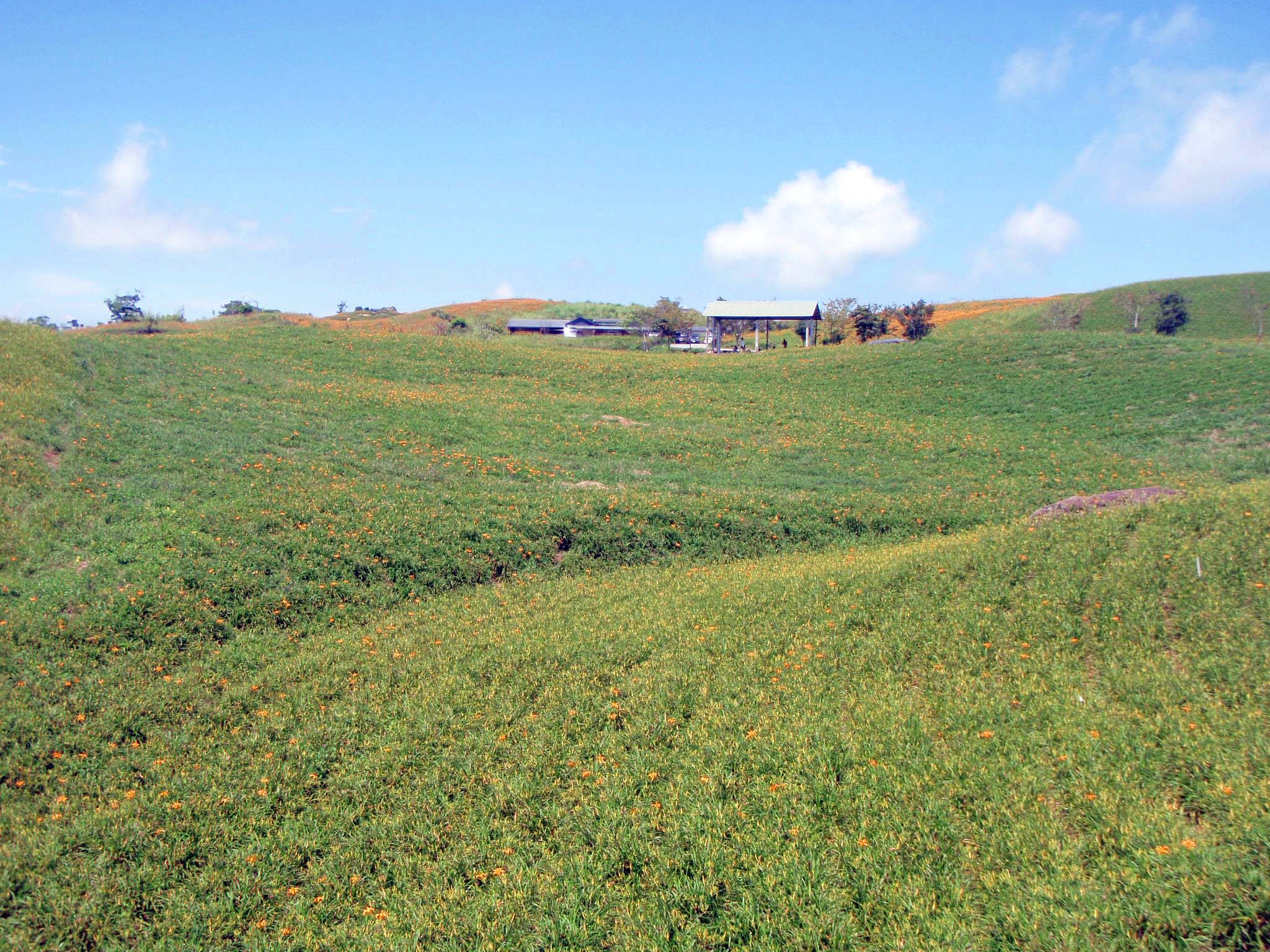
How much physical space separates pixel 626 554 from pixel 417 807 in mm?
8218

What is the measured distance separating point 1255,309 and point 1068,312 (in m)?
13.2

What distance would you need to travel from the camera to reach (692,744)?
6.94m

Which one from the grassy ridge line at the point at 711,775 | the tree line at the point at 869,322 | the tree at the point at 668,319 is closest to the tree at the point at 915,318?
the tree line at the point at 869,322

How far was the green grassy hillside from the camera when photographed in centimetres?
5753

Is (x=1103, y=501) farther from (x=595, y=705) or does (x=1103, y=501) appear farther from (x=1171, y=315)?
(x=1171, y=315)

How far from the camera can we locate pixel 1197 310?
60.8 metres

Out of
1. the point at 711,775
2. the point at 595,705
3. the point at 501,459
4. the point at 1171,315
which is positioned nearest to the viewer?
the point at 711,775

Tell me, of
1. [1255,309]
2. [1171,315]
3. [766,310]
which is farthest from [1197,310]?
[766,310]

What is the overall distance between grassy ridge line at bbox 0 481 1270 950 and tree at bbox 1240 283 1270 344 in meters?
61.7

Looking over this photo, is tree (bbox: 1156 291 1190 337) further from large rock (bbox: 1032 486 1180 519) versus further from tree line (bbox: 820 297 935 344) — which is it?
large rock (bbox: 1032 486 1180 519)

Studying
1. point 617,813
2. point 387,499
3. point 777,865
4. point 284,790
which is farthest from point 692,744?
point 387,499

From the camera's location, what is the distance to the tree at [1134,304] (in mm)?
58062

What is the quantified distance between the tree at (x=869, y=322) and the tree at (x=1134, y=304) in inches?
733

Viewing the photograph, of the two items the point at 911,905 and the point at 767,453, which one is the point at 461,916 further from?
the point at 767,453
